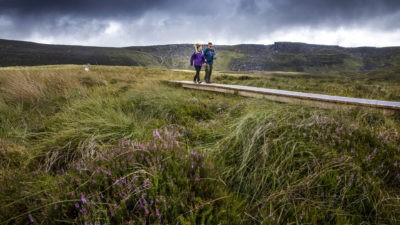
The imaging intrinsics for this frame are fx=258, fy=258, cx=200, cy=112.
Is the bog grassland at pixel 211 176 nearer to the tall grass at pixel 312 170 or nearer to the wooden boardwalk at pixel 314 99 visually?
the tall grass at pixel 312 170

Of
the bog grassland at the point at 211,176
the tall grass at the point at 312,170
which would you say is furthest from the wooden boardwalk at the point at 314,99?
the tall grass at the point at 312,170

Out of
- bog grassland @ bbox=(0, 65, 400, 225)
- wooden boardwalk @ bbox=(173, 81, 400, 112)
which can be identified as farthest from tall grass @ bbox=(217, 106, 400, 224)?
wooden boardwalk @ bbox=(173, 81, 400, 112)

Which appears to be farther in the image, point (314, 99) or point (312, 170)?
point (314, 99)

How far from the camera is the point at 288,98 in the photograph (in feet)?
25.8

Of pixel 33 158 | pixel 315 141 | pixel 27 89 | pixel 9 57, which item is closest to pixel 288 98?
pixel 315 141

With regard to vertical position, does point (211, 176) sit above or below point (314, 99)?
below

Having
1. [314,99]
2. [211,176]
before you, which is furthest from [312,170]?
[314,99]

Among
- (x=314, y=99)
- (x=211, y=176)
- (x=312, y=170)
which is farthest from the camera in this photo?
(x=314, y=99)

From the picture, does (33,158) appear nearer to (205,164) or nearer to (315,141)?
(205,164)

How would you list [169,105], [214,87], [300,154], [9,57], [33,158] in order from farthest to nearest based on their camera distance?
1. [9,57]
2. [214,87]
3. [169,105]
4. [33,158]
5. [300,154]

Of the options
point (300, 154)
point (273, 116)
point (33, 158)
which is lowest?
point (33, 158)

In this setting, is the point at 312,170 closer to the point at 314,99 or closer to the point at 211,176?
the point at 211,176

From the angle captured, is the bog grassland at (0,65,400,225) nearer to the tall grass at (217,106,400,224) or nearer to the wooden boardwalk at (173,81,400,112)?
the tall grass at (217,106,400,224)

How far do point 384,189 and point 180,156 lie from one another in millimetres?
1929
